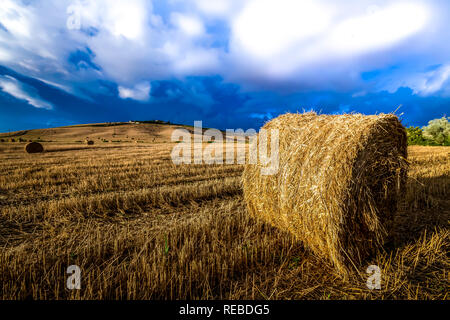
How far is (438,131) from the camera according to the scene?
2586 centimetres

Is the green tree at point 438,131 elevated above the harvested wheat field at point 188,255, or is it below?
above

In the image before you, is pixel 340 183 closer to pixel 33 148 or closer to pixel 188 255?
pixel 188 255

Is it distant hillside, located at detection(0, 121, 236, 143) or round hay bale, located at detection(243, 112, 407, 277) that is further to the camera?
distant hillside, located at detection(0, 121, 236, 143)

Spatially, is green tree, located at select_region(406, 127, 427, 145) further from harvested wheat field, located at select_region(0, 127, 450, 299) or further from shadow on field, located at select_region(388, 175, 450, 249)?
harvested wheat field, located at select_region(0, 127, 450, 299)

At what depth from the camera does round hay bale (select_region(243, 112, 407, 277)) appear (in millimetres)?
2812

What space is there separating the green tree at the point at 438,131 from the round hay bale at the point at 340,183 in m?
31.6

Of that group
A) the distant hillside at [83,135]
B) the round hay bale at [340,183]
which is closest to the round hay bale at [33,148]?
the distant hillside at [83,135]

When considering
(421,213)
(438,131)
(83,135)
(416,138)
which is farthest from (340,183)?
(83,135)

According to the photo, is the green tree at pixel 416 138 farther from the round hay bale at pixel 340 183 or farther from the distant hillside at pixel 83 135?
the distant hillside at pixel 83 135

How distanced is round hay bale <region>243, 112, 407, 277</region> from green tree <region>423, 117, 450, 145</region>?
31.6 m

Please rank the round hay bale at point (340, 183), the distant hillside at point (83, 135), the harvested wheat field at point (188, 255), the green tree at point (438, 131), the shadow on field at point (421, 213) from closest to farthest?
the harvested wheat field at point (188, 255), the round hay bale at point (340, 183), the shadow on field at point (421, 213), the green tree at point (438, 131), the distant hillside at point (83, 135)

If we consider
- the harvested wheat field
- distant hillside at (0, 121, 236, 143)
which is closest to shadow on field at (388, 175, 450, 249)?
the harvested wheat field

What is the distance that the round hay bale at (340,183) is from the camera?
2812 mm
